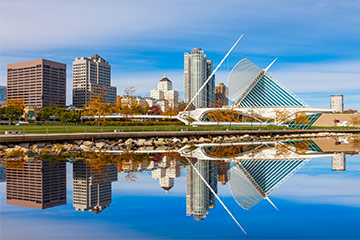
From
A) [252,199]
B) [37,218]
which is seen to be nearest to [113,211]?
[37,218]

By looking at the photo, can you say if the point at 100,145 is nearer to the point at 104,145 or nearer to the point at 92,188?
the point at 104,145

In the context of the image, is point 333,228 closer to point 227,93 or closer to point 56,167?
point 56,167

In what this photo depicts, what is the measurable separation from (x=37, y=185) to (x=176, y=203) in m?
5.20

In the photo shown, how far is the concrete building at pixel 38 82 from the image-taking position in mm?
179625

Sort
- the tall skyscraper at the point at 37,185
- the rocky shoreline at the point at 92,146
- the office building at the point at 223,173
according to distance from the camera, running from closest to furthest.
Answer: the tall skyscraper at the point at 37,185 → the office building at the point at 223,173 → the rocky shoreline at the point at 92,146

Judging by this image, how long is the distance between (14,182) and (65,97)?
19191cm

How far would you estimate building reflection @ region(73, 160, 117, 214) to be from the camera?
28.4ft

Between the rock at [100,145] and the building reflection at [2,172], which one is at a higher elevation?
the rock at [100,145]

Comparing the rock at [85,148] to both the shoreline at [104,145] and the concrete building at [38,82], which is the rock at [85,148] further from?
the concrete building at [38,82]

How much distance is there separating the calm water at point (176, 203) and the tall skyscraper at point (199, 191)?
0.03 metres

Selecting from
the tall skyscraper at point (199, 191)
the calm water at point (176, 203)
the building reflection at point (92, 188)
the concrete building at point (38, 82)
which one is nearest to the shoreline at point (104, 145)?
the calm water at point (176, 203)

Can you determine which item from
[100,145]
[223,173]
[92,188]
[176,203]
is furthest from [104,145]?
[176,203]

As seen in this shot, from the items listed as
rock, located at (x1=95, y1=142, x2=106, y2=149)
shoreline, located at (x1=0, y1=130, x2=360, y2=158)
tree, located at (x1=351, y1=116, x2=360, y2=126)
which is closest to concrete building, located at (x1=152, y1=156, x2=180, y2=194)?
shoreline, located at (x1=0, y1=130, x2=360, y2=158)

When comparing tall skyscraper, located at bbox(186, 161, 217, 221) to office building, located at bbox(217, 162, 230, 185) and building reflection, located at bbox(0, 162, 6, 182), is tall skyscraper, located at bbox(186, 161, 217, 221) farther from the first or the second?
building reflection, located at bbox(0, 162, 6, 182)
